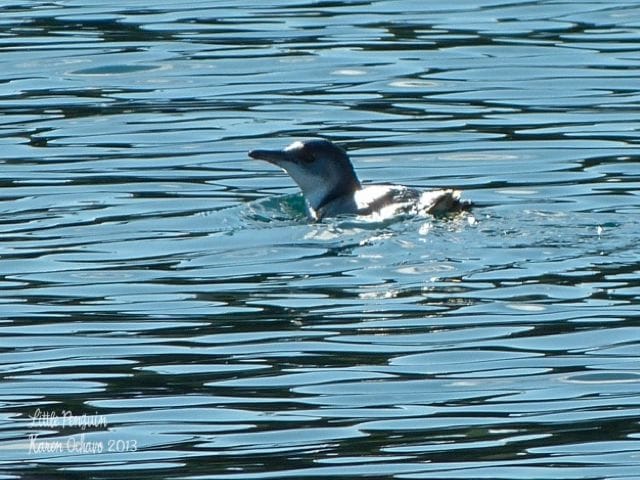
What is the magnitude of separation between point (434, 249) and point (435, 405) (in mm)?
3567

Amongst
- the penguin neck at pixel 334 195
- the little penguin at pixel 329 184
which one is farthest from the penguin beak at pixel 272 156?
the penguin neck at pixel 334 195

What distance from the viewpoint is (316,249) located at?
12883mm

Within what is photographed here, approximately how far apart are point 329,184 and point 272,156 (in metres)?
0.56

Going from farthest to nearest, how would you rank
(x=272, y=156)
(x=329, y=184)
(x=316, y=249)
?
(x=272, y=156)
(x=329, y=184)
(x=316, y=249)

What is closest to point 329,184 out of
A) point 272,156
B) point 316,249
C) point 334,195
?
point 334,195

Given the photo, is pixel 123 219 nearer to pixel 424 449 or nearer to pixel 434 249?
pixel 434 249

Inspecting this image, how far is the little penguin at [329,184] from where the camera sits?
44.7 feet

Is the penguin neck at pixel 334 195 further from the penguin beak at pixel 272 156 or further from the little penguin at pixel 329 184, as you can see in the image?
the penguin beak at pixel 272 156

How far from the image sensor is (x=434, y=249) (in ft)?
40.7

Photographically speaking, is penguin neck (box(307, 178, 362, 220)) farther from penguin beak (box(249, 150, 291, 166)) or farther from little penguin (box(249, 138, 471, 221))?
penguin beak (box(249, 150, 291, 166))

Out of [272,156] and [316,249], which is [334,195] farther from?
[316,249]

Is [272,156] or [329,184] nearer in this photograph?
[329,184]

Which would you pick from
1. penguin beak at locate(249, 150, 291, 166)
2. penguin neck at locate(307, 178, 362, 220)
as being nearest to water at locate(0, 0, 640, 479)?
penguin neck at locate(307, 178, 362, 220)

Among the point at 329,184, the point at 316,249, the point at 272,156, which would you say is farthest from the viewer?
the point at 272,156
